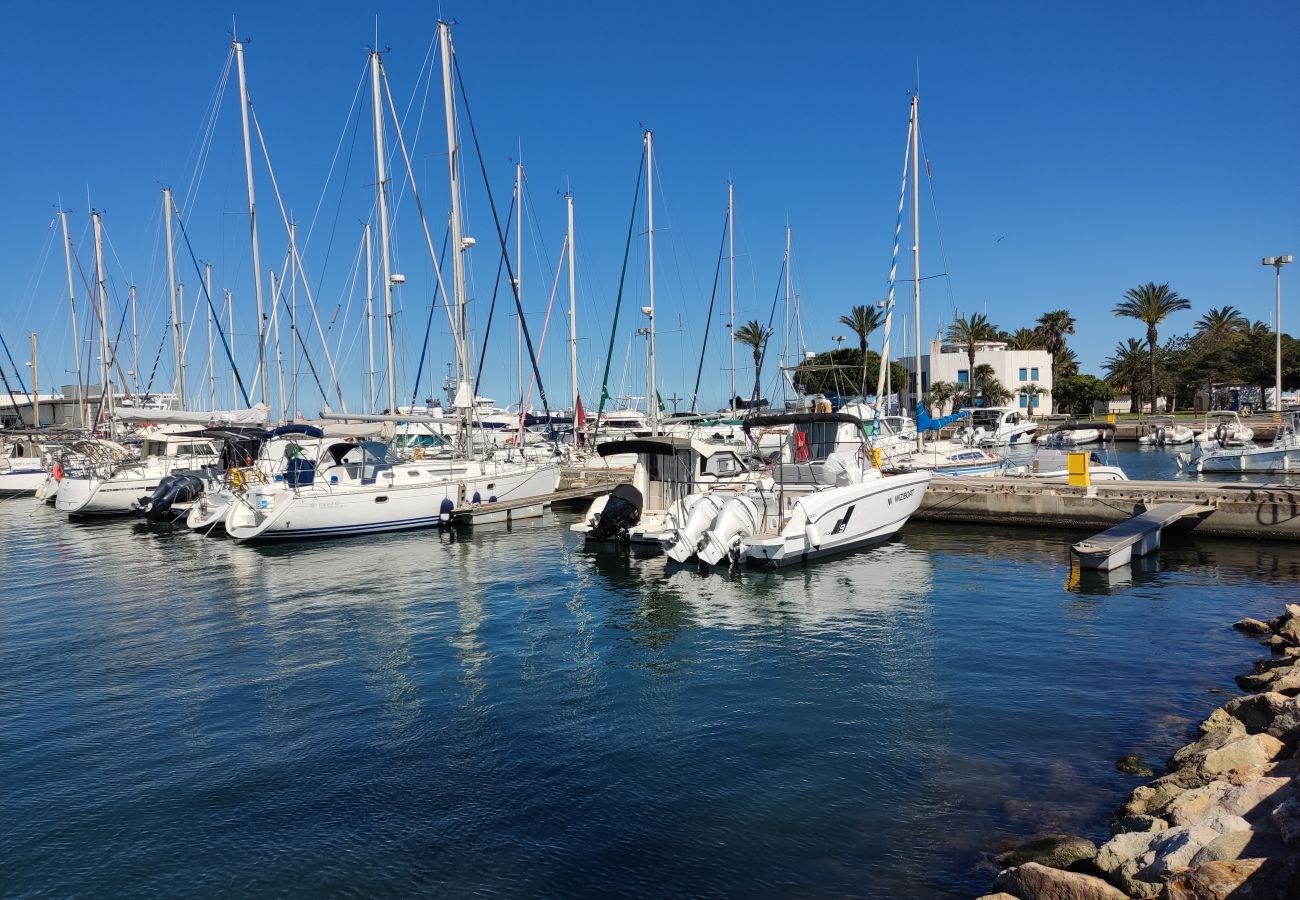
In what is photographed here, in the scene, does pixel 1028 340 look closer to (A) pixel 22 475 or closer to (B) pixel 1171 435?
(B) pixel 1171 435

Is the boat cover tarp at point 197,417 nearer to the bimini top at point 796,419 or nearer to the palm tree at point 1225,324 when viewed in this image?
the bimini top at point 796,419

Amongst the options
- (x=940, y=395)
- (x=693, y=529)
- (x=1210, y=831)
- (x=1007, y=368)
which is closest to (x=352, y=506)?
(x=693, y=529)

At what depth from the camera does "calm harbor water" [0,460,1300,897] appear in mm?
7613

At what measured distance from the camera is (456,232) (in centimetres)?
2891

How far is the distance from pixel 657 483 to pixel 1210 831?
61.8ft

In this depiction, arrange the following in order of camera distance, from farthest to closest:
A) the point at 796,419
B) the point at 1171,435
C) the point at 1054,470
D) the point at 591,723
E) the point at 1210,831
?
1. the point at 1171,435
2. the point at 1054,470
3. the point at 796,419
4. the point at 591,723
5. the point at 1210,831

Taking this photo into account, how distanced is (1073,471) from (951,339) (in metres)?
63.2

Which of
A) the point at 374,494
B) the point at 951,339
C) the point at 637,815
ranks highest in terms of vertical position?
the point at 951,339

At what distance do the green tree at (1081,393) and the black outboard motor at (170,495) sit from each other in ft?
257

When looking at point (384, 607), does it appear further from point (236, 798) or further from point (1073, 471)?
point (1073, 471)

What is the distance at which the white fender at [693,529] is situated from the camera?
65.4 ft

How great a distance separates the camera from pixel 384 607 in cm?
1747

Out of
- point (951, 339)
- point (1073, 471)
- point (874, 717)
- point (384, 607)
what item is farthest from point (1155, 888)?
point (951, 339)

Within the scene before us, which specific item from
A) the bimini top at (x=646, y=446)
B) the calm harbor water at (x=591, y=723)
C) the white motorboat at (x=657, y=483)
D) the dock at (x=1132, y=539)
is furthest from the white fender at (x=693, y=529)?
the dock at (x=1132, y=539)
